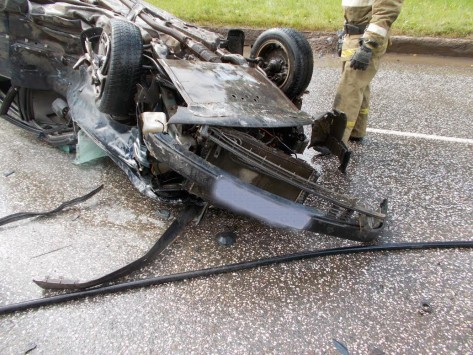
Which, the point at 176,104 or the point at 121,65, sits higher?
the point at 121,65

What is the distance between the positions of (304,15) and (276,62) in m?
5.17

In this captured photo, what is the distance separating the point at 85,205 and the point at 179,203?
0.66 m

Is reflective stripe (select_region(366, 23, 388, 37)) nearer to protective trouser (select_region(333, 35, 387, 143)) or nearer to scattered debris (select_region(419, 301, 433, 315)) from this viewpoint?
protective trouser (select_region(333, 35, 387, 143))

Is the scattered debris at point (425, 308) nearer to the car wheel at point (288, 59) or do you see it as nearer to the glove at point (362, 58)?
the car wheel at point (288, 59)

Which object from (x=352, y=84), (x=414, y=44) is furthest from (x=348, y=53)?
(x=414, y=44)

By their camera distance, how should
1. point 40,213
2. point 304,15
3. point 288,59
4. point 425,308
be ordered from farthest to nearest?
1. point 304,15
2. point 288,59
3. point 40,213
4. point 425,308

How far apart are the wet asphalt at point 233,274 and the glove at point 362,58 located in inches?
32.5

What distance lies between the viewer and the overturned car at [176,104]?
6.79 ft

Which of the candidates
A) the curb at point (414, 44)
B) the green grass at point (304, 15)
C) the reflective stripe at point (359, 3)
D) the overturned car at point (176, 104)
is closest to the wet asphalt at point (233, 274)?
the overturned car at point (176, 104)

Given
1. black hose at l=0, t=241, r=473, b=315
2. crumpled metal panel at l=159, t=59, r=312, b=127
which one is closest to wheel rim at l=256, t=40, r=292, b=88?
crumpled metal panel at l=159, t=59, r=312, b=127

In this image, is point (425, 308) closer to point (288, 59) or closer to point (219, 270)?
point (219, 270)

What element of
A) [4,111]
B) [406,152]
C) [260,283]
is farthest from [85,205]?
[406,152]

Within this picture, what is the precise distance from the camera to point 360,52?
330cm

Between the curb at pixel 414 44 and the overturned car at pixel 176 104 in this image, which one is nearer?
the overturned car at pixel 176 104
